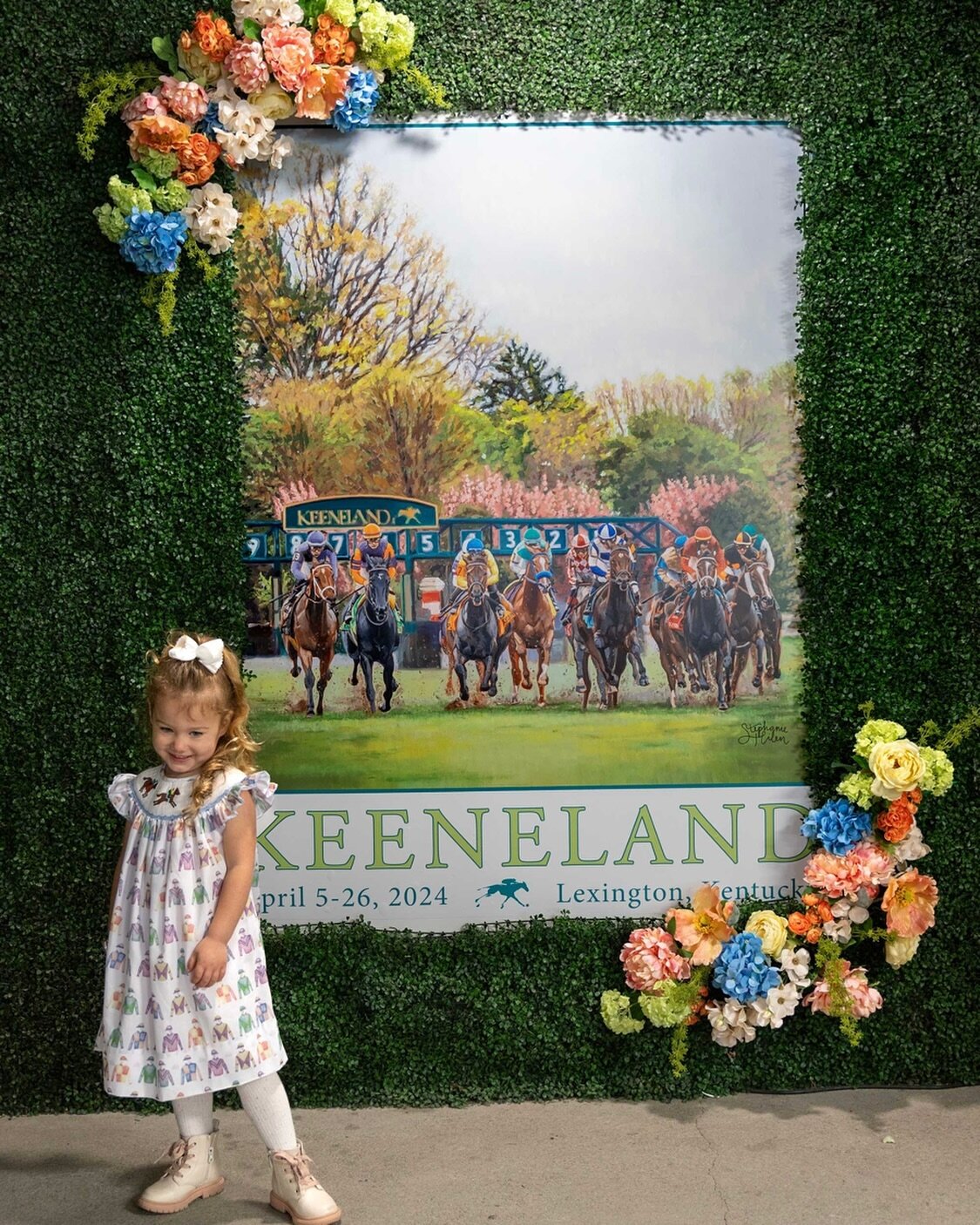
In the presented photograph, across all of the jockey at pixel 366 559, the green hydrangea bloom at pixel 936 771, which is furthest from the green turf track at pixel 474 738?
the green hydrangea bloom at pixel 936 771

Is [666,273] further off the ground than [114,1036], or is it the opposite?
[666,273]

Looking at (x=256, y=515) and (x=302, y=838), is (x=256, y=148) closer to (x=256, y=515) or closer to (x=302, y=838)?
(x=256, y=515)

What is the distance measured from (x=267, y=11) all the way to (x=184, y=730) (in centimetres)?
174

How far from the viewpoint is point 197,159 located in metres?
2.77

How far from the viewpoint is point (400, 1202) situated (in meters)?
2.46

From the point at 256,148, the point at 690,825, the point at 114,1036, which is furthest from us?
the point at 690,825

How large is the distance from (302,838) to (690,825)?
3.34 feet

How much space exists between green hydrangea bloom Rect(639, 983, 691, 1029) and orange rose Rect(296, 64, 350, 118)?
235 centimetres

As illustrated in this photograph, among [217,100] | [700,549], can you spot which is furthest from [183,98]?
[700,549]

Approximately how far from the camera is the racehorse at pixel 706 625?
2.99 m

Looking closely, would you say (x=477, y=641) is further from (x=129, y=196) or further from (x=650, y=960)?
(x=129, y=196)

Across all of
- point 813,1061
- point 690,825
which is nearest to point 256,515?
point 690,825

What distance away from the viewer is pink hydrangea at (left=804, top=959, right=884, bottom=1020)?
2.92 m

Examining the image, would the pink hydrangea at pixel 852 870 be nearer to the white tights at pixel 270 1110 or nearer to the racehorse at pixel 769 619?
the racehorse at pixel 769 619
